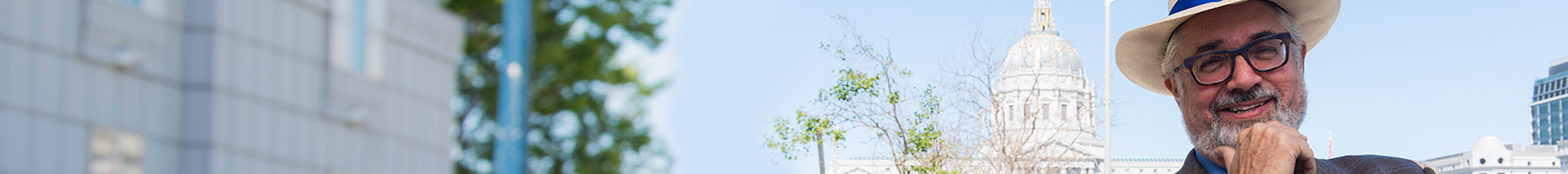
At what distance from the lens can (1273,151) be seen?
88 cm

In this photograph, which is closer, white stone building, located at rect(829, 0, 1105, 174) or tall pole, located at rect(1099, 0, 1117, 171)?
white stone building, located at rect(829, 0, 1105, 174)

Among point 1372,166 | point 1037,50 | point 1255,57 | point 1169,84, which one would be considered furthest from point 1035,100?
point 1255,57

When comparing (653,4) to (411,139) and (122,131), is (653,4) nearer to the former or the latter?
(411,139)

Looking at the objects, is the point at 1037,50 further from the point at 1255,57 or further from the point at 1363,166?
the point at 1255,57

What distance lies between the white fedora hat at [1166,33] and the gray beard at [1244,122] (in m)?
0.10

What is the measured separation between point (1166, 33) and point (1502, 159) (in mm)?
69926

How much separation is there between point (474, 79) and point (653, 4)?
0.46 ft

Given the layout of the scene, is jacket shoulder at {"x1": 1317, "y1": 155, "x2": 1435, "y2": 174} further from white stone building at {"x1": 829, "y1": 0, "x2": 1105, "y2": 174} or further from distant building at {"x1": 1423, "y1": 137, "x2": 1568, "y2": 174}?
distant building at {"x1": 1423, "y1": 137, "x2": 1568, "y2": 174}

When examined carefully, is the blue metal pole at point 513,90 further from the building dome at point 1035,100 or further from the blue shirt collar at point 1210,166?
the building dome at point 1035,100

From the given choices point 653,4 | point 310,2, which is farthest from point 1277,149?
point 310,2

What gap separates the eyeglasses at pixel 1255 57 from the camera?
3.56ft

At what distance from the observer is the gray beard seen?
1069mm

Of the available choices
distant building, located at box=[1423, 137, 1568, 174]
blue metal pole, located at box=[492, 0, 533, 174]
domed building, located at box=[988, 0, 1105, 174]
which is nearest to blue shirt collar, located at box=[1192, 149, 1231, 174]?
blue metal pole, located at box=[492, 0, 533, 174]

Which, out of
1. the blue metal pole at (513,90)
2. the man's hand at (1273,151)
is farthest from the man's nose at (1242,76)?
the blue metal pole at (513,90)
